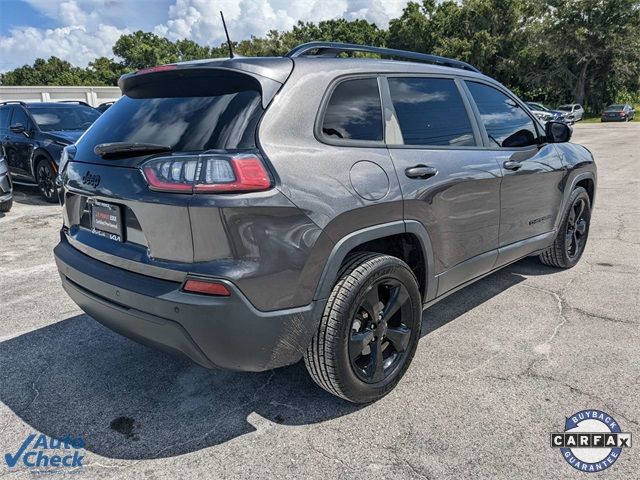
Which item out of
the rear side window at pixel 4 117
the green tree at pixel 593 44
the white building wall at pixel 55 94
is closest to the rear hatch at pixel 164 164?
the rear side window at pixel 4 117

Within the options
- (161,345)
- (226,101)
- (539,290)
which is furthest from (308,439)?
(539,290)

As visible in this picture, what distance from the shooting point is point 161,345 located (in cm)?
232

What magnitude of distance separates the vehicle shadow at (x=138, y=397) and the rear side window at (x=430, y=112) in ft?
A: 5.15

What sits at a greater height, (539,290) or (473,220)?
(473,220)

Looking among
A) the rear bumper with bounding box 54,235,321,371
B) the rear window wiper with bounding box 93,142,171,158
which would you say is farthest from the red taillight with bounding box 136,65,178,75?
the rear bumper with bounding box 54,235,321,371

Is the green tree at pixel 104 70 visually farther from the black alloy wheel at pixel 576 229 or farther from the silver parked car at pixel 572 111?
the black alloy wheel at pixel 576 229

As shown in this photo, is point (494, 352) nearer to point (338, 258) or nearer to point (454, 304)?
point (454, 304)

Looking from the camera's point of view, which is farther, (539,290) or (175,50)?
(175,50)

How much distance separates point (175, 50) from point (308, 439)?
81.7 m

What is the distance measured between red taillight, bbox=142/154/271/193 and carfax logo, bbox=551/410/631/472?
6.06ft

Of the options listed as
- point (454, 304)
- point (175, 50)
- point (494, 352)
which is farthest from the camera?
point (175, 50)

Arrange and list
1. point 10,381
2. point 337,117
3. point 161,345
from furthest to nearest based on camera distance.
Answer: point 10,381
point 337,117
point 161,345

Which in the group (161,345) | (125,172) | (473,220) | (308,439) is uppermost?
(125,172)

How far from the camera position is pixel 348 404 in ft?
8.97
